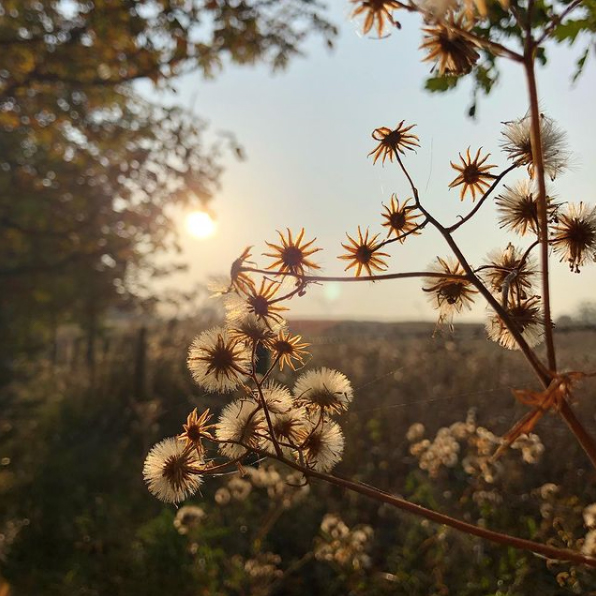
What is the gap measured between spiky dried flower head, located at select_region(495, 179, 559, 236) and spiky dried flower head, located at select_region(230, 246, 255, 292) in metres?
0.39

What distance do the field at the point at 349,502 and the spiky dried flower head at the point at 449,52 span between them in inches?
19.6

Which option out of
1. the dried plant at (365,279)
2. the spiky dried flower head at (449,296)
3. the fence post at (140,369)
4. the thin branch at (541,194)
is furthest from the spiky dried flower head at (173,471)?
the fence post at (140,369)

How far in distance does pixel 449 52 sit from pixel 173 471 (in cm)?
75

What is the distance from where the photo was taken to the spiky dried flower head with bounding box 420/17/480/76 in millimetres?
842

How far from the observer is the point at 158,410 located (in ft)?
19.2

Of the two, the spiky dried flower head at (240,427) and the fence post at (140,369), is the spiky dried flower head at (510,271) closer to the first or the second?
the spiky dried flower head at (240,427)

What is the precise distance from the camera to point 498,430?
3.41 metres

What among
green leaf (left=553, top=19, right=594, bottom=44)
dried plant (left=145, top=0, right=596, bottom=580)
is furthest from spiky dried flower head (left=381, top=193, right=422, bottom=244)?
green leaf (left=553, top=19, right=594, bottom=44)

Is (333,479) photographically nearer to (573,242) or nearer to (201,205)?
(573,242)

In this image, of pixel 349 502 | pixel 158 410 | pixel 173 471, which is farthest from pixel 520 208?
pixel 158 410

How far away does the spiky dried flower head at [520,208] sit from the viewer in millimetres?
957

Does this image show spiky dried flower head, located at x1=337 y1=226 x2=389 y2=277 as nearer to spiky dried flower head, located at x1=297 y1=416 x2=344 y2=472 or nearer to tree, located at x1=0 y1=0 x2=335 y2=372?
spiky dried flower head, located at x1=297 y1=416 x2=344 y2=472

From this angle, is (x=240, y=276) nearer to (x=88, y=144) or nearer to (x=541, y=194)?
(x=541, y=194)

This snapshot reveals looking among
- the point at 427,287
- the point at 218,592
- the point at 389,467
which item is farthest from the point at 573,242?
the point at 389,467
